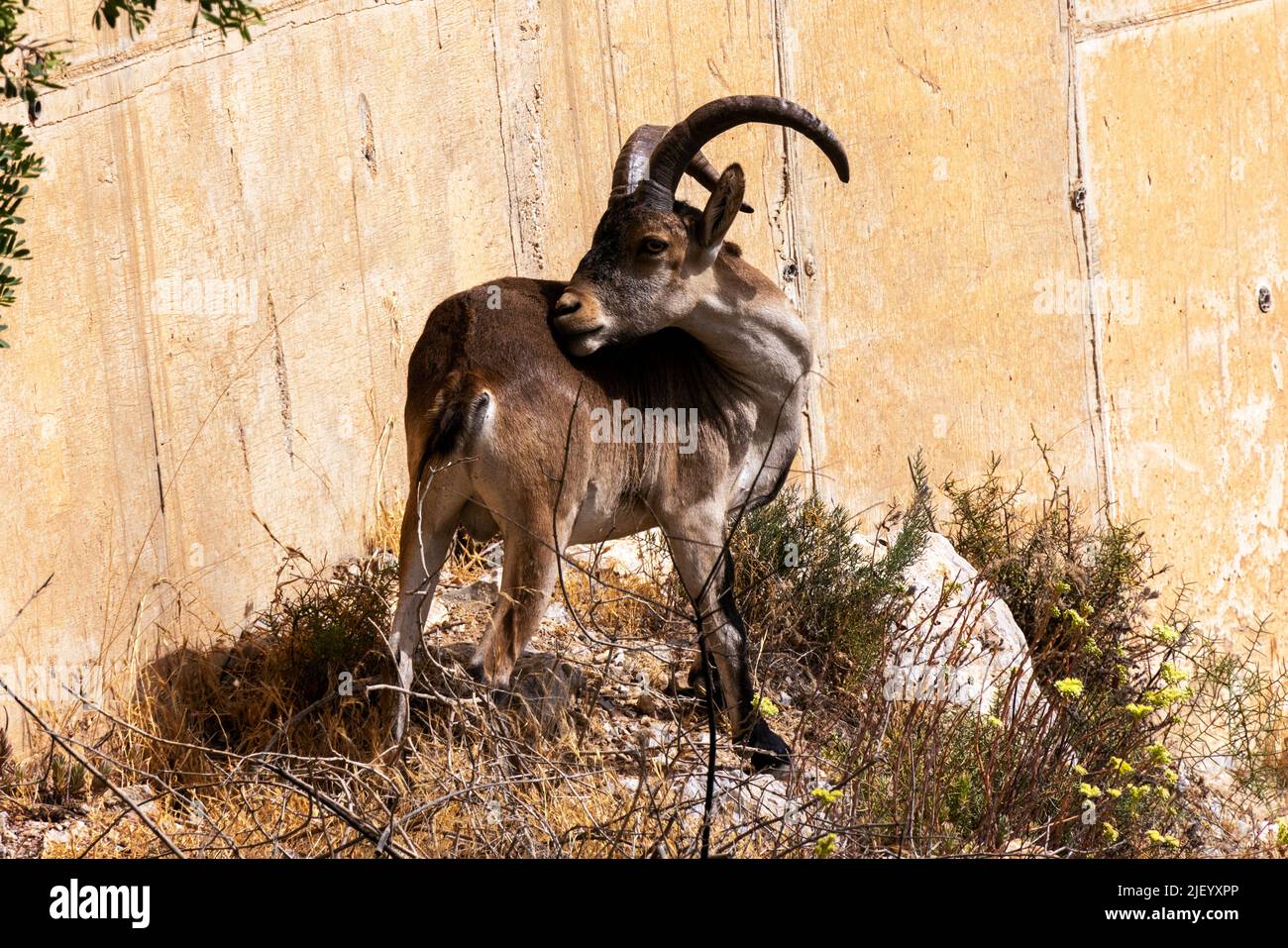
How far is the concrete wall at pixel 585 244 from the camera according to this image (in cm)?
599

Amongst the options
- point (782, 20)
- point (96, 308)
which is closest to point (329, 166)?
point (96, 308)

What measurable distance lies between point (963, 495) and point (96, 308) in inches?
176

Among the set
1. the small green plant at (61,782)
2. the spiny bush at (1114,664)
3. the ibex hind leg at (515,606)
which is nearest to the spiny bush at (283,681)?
the small green plant at (61,782)

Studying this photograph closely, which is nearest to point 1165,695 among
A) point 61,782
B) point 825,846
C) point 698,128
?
point 825,846

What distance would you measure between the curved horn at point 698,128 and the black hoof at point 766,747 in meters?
1.86

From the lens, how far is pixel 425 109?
7.38 m

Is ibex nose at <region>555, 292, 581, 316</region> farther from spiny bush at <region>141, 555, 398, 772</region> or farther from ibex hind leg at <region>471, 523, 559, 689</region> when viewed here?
spiny bush at <region>141, 555, 398, 772</region>

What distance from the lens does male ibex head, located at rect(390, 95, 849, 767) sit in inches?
199

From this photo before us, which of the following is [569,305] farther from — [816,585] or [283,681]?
[816,585]

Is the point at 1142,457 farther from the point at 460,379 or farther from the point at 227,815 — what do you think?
the point at 227,815

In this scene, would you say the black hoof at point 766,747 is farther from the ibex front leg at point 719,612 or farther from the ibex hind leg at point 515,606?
the ibex hind leg at point 515,606

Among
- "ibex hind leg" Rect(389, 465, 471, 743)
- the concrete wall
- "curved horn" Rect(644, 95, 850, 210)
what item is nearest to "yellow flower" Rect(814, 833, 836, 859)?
"ibex hind leg" Rect(389, 465, 471, 743)

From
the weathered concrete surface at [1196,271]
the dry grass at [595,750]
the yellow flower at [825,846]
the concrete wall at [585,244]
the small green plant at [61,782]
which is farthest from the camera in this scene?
the weathered concrete surface at [1196,271]
